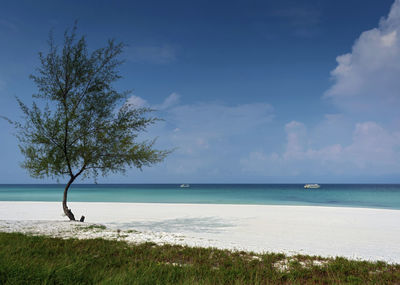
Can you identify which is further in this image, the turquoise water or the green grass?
the turquoise water

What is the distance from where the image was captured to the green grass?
4355 mm

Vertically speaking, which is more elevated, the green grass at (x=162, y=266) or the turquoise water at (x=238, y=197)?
the green grass at (x=162, y=266)

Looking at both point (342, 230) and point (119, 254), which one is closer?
point (119, 254)

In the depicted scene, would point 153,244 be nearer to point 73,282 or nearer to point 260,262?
point 260,262

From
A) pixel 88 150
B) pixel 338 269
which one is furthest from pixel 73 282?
pixel 88 150

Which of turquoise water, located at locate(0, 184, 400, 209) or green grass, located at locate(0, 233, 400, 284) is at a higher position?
green grass, located at locate(0, 233, 400, 284)

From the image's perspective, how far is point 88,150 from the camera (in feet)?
50.9

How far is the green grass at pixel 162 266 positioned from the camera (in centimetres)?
436

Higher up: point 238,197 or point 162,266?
point 162,266

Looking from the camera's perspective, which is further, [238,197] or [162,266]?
[238,197]

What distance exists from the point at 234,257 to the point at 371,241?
357 inches

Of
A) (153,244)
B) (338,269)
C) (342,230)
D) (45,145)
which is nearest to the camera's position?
(338,269)

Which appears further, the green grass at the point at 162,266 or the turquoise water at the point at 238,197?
the turquoise water at the point at 238,197

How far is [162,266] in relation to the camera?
20.0 feet
